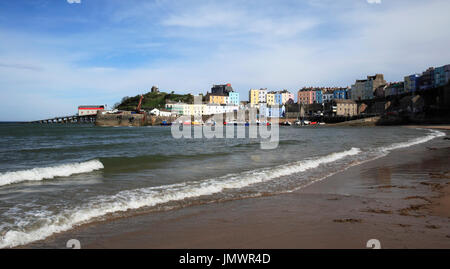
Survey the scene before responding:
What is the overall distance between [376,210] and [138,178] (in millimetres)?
6159

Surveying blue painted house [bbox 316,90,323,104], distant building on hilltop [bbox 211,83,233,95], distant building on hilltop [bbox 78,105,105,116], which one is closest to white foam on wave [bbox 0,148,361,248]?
blue painted house [bbox 316,90,323,104]

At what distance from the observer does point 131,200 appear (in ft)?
19.7

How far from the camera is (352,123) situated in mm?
83000

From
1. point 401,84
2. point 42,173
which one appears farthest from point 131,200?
point 401,84

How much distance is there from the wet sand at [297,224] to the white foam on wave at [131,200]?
0.32m

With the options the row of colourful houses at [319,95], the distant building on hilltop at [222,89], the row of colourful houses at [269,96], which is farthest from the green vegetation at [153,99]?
the row of colourful houses at [319,95]

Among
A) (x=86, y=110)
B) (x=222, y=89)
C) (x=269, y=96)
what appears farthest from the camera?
(x=269, y=96)

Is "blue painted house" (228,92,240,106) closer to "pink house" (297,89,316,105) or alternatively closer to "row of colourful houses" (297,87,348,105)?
"row of colourful houses" (297,87,348,105)

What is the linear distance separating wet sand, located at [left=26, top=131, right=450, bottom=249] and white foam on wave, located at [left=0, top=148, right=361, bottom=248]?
32cm

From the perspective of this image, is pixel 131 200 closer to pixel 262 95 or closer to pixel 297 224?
pixel 297 224

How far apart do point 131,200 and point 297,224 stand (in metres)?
3.22

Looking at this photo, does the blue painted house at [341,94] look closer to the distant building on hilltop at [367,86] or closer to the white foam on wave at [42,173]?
the distant building on hilltop at [367,86]
